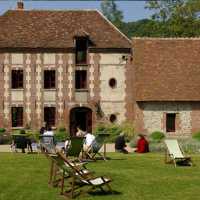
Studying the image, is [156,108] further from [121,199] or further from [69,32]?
[121,199]

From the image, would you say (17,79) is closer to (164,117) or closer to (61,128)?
(61,128)

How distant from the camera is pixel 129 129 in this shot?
67.4 ft

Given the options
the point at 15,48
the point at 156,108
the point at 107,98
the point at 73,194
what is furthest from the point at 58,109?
the point at 73,194

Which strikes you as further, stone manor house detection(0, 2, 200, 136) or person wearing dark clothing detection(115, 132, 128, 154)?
stone manor house detection(0, 2, 200, 136)

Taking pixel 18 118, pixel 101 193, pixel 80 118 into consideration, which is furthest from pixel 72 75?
pixel 101 193

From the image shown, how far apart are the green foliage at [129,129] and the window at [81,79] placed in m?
4.13

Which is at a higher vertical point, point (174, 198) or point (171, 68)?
point (171, 68)

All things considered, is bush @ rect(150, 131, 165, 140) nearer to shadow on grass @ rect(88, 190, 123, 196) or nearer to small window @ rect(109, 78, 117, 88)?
small window @ rect(109, 78, 117, 88)

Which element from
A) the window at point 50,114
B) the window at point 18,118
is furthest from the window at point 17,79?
the window at point 50,114

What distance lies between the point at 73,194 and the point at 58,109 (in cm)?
1560

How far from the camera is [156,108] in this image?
1902 centimetres

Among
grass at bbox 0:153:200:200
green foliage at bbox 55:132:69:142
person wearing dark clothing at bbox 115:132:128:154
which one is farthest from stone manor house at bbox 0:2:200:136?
grass at bbox 0:153:200:200

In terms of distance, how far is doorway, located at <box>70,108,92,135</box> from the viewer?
70.6ft

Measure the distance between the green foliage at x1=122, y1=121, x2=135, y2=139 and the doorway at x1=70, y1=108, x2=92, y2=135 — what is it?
2533 millimetres
